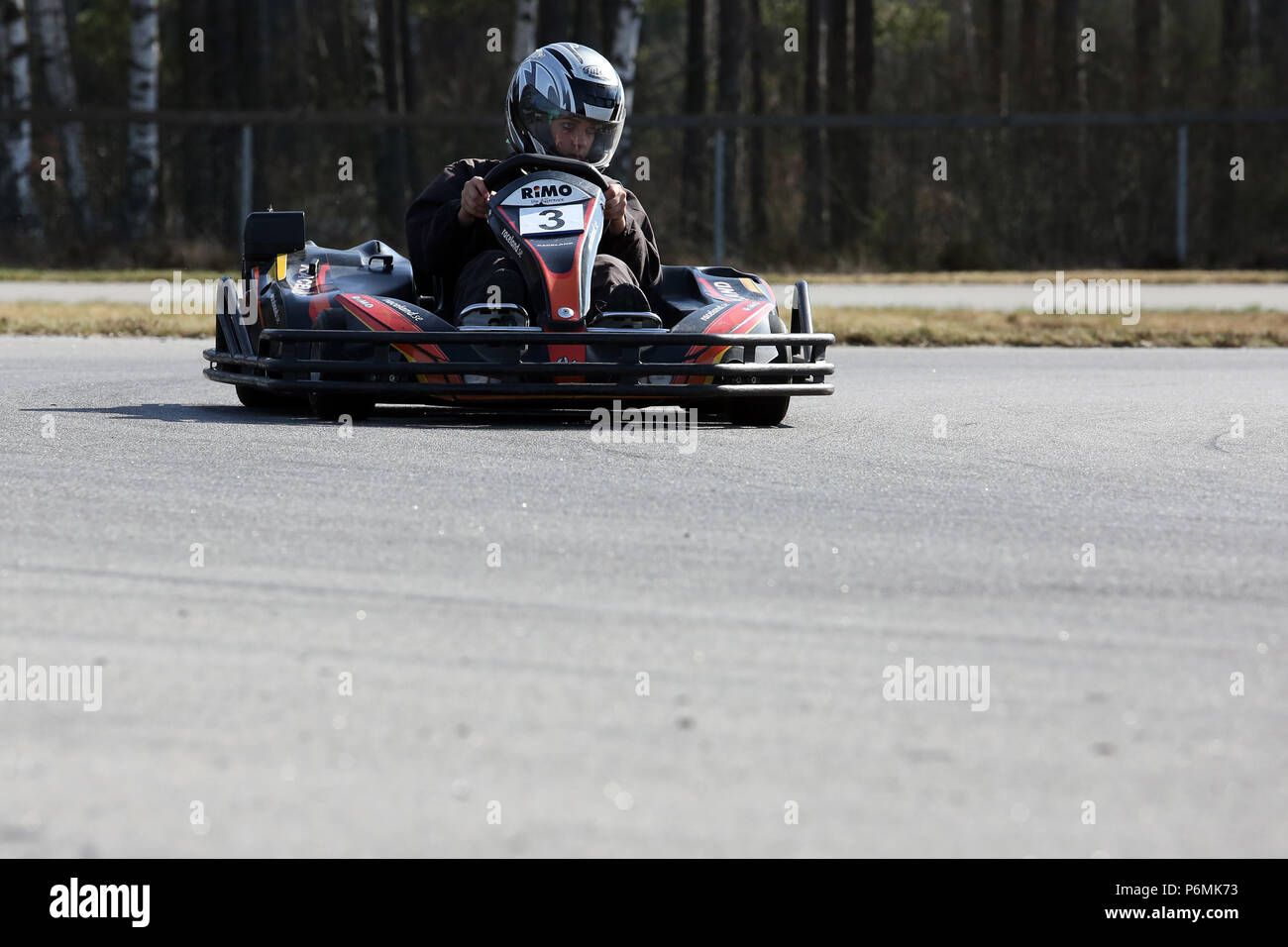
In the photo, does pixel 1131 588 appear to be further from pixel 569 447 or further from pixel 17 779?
pixel 569 447

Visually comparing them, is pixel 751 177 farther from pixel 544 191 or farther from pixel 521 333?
pixel 521 333

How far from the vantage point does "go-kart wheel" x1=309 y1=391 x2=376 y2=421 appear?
891 cm

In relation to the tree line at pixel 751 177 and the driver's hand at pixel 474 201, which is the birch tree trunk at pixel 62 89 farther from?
the driver's hand at pixel 474 201

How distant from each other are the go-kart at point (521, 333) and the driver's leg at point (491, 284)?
52 millimetres

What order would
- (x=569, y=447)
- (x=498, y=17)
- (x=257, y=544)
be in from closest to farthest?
(x=257, y=544) → (x=569, y=447) → (x=498, y=17)

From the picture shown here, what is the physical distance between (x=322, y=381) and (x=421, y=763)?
5.44m

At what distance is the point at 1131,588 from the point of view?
5.05 meters

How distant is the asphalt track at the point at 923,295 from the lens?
1892 centimetres

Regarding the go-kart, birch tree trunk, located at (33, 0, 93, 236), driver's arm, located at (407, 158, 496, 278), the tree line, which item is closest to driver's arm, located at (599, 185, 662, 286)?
the go-kart

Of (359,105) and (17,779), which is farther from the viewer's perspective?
(359,105)

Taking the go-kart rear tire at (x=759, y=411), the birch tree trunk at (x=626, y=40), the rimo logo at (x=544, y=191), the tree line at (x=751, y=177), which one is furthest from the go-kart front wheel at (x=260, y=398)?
the birch tree trunk at (x=626, y=40)

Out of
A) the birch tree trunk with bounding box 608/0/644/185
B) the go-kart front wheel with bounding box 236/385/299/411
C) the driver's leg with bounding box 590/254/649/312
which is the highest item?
the birch tree trunk with bounding box 608/0/644/185

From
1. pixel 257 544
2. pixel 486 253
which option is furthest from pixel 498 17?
pixel 257 544

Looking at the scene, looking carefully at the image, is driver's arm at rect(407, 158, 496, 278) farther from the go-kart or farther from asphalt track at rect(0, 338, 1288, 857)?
asphalt track at rect(0, 338, 1288, 857)
